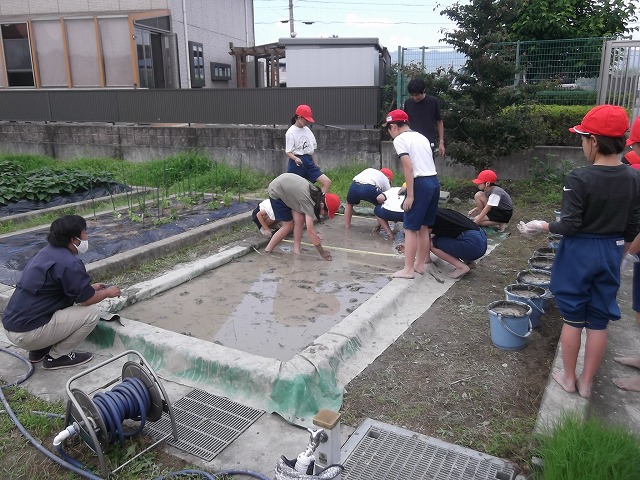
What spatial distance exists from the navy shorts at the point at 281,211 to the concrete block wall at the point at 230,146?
4240 millimetres

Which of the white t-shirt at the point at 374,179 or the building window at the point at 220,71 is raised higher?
the building window at the point at 220,71

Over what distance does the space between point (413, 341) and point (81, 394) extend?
234 centimetres

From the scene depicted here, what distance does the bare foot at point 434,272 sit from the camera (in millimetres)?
5447

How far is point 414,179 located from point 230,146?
7345mm

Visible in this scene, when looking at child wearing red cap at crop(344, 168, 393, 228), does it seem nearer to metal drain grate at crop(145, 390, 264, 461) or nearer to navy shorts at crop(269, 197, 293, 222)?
navy shorts at crop(269, 197, 293, 222)

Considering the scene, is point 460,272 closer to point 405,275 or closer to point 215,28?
point 405,275

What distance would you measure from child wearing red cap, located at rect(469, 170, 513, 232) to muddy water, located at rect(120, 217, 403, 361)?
4.60 feet

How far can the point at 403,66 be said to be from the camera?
1048 cm

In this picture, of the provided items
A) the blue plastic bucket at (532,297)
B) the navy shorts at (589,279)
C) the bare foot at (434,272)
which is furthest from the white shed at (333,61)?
the navy shorts at (589,279)

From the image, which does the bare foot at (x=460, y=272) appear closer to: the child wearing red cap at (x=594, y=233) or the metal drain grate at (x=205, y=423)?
the child wearing red cap at (x=594, y=233)

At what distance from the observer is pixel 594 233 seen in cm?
303

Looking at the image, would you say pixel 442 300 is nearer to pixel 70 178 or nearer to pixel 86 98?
pixel 70 178

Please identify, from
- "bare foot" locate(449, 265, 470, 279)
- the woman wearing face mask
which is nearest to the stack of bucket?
"bare foot" locate(449, 265, 470, 279)

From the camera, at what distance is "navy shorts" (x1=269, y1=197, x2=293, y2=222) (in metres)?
6.17
